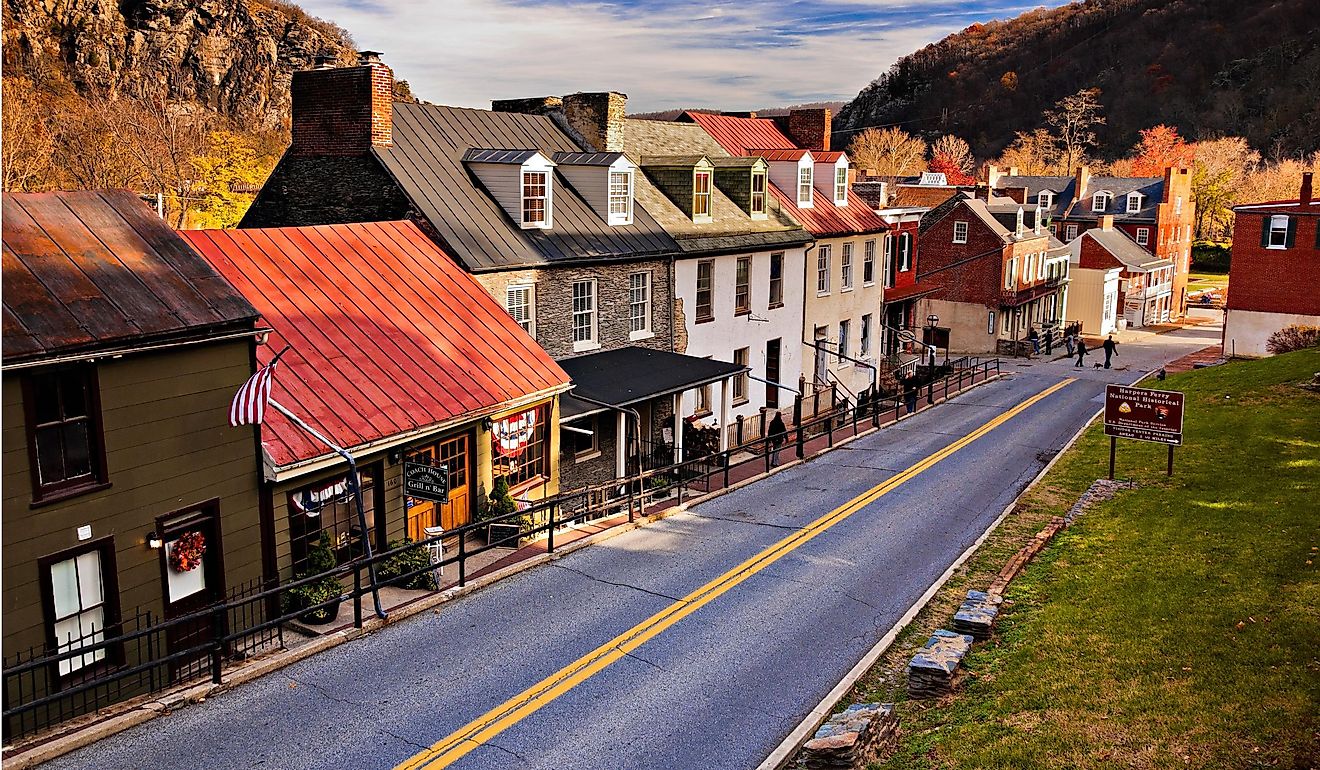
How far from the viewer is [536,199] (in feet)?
83.0

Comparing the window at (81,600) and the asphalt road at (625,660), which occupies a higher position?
the window at (81,600)

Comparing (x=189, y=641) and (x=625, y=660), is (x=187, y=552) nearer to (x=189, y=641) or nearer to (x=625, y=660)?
(x=189, y=641)

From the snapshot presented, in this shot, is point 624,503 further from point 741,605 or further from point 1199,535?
point 1199,535

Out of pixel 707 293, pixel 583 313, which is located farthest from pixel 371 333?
pixel 707 293

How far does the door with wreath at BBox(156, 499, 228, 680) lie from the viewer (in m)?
13.0

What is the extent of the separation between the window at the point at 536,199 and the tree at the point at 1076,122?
436 ft

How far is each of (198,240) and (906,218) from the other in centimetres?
3469

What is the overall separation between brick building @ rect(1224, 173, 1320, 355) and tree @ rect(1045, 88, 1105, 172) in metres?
99.6

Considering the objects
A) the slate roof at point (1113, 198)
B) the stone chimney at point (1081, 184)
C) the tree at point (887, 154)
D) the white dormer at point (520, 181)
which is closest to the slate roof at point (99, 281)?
the white dormer at point (520, 181)

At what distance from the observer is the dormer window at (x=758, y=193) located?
33.7m

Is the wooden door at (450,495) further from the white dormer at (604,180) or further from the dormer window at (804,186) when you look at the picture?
the dormer window at (804,186)

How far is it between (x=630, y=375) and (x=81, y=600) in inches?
567

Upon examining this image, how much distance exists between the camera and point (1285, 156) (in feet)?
424

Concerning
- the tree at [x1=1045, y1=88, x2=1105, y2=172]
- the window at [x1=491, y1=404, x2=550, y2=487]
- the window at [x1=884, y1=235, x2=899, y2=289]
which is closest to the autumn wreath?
the window at [x1=491, y1=404, x2=550, y2=487]
